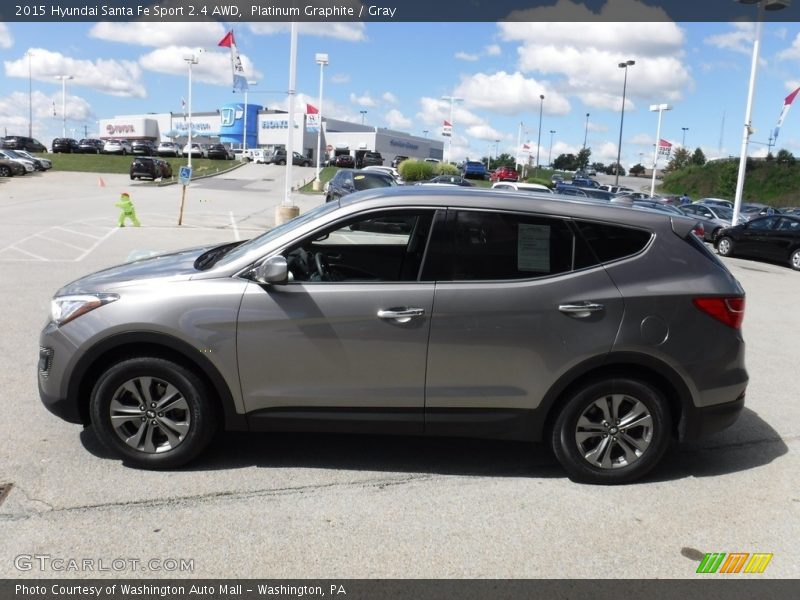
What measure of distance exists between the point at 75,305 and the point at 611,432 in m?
3.29

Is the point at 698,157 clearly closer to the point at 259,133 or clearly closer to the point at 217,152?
the point at 259,133

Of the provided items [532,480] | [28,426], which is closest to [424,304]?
[532,480]

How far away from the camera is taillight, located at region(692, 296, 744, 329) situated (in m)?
4.08

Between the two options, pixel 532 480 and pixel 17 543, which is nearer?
pixel 17 543

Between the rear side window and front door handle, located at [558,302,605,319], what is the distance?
320 mm

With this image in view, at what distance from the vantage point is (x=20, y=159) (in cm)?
4453

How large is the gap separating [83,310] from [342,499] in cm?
187

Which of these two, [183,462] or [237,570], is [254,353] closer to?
[183,462]

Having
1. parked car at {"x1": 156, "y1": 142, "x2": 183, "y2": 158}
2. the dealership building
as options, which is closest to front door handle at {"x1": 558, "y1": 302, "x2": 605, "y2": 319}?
parked car at {"x1": 156, "y1": 142, "x2": 183, "y2": 158}

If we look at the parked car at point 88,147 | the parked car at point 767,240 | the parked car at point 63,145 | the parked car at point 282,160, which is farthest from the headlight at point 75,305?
the parked car at point 88,147

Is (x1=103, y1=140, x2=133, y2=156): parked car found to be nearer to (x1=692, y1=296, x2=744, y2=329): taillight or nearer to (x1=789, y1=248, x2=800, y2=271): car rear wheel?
(x1=789, y1=248, x2=800, y2=271): car rear wheel

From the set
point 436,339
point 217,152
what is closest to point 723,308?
point 436,339

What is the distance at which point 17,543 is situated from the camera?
10.9 ft

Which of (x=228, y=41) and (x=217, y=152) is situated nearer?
(x=228, y=41)
